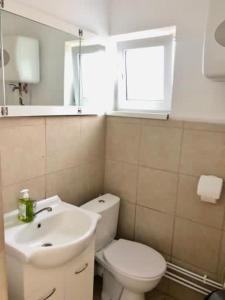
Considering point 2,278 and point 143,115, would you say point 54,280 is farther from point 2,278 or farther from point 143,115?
point 143,115

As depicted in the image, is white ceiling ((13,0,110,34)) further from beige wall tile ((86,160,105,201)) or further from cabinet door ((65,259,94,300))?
cabinet door ((65,259,94,300))

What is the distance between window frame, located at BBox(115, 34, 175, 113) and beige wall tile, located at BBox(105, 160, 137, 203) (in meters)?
0.49

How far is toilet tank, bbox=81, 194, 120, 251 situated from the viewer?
189 centimetres

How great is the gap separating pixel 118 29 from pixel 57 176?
122cm

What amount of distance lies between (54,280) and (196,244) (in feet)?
3.40

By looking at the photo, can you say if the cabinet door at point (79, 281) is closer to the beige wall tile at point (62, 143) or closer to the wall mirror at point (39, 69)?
the beige wall tile at point (62, 143)

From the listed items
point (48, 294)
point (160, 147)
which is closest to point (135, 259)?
point (48, 294)

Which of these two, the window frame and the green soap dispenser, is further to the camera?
the window frame

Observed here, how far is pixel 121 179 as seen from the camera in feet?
7.00

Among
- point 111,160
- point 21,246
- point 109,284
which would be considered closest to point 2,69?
point 21,246

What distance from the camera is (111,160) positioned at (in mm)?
2176

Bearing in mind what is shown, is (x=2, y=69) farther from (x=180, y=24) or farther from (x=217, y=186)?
(x=217, y=186)

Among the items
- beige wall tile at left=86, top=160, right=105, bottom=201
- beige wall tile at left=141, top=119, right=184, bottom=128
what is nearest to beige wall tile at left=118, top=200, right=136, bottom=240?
beige wall tile at left=86, top=160, right=105, bottom=201

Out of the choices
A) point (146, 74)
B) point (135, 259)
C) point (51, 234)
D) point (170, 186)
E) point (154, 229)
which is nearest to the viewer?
point (51, 234)
